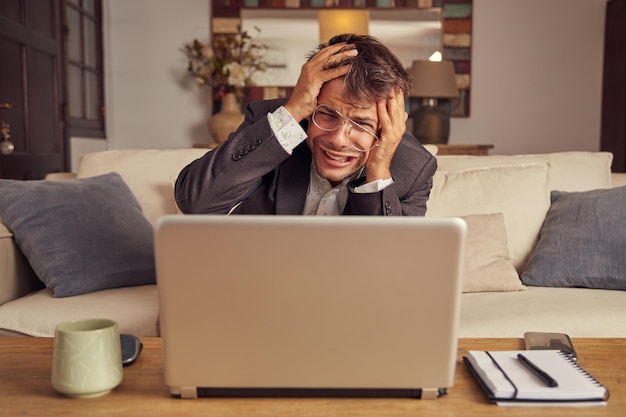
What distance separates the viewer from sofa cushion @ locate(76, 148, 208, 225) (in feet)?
7.58

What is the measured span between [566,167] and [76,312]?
67.6 inches

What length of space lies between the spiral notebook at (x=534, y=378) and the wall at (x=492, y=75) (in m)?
3.59

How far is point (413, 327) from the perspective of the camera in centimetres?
77

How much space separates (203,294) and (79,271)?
1326mm

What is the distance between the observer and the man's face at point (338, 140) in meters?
1.37

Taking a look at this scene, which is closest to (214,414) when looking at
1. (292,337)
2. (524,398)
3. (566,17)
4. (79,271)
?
(292,337)

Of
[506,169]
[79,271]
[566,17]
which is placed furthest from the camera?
[566,17]

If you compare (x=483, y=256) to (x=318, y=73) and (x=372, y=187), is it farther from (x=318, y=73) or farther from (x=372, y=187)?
(x=318, y=73)

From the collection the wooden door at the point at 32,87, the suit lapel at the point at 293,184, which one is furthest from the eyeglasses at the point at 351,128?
the wooden door at the point at 32,87

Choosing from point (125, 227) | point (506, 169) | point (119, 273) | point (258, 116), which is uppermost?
point (258, 116)

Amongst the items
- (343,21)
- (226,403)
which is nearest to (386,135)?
(226,403)

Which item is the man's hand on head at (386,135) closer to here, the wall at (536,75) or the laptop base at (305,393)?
the laptop base at (305,393)

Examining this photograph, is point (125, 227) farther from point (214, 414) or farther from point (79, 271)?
point (214, 414)

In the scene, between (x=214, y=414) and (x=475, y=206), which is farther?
(x=475, y=206)
